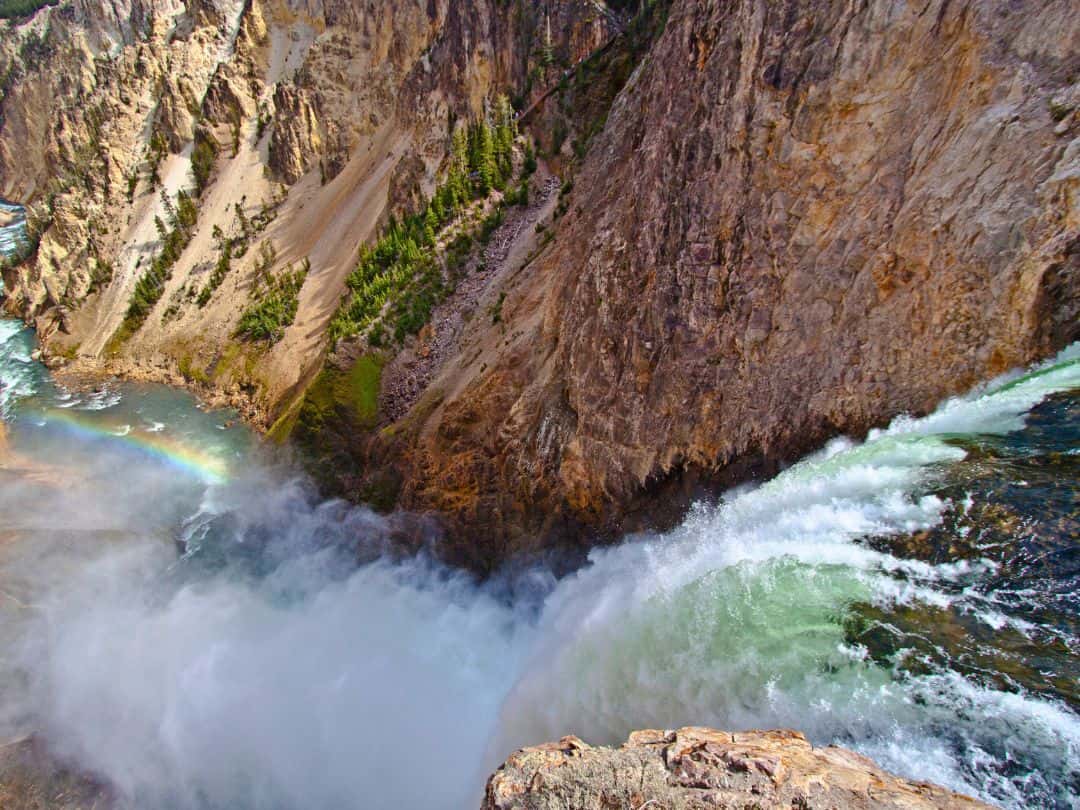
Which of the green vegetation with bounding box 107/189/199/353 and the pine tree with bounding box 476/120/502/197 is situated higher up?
the pine tree with bounding box 476/120/502/197

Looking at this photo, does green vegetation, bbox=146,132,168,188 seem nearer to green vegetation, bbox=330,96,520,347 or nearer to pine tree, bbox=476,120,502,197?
green vegetation, bbox=330,96,520,347

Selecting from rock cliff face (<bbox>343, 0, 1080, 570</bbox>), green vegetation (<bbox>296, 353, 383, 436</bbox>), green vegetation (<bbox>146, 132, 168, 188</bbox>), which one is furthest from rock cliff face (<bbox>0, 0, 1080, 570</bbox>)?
green vegetation (<bbox>146, 132, 168, 188</bbox>)

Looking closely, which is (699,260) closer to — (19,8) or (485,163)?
(485,163)

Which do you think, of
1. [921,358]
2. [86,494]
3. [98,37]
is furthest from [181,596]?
[98,37]

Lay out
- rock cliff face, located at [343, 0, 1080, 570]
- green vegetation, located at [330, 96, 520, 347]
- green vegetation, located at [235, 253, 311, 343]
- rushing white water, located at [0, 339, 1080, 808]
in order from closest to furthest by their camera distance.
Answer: rushing white water, located at [0, 339, 1080, 808]
rock cliff face, located at [343, 0, 1080, 570]
green vegetation, located at [330, 96, 520, 347]
green vegetation, located at [235, 253, 311, 343]

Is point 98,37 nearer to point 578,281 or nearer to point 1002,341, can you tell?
point 578,281

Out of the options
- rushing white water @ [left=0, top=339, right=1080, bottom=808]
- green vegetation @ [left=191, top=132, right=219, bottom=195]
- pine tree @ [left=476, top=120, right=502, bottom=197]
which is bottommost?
rushing white water @ [left=0, top=339, right=1080, bottom=808]

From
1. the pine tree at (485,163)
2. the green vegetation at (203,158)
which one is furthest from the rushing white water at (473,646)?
the green vegetation at (203,158)

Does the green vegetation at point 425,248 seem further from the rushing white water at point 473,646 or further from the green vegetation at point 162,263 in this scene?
the green vegetation at point 162,263
